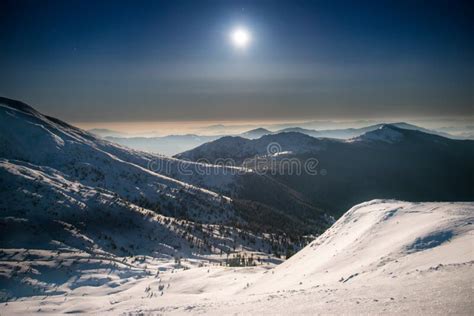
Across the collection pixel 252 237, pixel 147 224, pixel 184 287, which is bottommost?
pixel 252 237

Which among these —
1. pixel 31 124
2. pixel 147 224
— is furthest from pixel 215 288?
pixel 31 124

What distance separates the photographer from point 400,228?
64.0 feet

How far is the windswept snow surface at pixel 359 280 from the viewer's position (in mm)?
9828

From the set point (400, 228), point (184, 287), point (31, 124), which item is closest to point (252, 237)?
point (184, 287)

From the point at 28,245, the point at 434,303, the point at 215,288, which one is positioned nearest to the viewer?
the point at 434,303

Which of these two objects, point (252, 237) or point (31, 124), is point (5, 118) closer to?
point (31, 124)

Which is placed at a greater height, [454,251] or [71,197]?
[454,251]

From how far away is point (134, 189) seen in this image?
11981 centimetres

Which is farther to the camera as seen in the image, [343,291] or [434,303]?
[343,291]

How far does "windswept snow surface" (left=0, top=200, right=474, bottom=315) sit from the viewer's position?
9828mm

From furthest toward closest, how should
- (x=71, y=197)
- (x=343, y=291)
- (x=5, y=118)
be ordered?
(x=5, y=118) → (x=71, y=197) → (x=343, y=291)

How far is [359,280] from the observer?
44.1 ft

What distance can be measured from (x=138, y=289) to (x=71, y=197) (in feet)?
234

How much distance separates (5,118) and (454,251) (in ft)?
559
